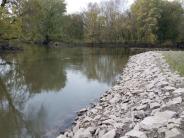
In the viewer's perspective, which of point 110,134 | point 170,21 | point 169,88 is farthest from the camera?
point 170,21

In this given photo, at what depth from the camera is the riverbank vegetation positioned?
59625 mm

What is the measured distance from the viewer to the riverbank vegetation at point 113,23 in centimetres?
5962

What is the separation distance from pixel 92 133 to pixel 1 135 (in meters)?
3.14

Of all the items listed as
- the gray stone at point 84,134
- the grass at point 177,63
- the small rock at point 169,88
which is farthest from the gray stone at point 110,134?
the grass at point 177,63

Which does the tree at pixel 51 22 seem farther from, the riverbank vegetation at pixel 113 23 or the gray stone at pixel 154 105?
the gray stone at pixel 154 105

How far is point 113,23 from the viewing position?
221 feet

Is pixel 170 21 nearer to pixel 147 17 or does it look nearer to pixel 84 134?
pixel 147 17

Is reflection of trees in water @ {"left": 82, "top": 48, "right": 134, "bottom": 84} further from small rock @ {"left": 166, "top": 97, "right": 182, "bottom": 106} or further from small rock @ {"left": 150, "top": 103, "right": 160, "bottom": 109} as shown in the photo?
small rock @ {"left": 166, "top": 97, "right": 182, "bottom": 106}

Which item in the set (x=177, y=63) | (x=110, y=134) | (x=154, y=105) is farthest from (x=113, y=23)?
(x=110, y=134)

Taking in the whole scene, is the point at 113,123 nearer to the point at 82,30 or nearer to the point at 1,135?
the point at 1,135

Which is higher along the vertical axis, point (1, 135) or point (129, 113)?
point (129, 113)

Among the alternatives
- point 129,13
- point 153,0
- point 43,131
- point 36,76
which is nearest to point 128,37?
point 129,13

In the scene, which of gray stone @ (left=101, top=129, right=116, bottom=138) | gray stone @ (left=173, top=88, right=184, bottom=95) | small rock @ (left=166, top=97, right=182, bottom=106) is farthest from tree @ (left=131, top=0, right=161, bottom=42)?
gray stone @ (left=101, top=129, right=116, bottom=138)

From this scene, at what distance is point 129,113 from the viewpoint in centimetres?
833
